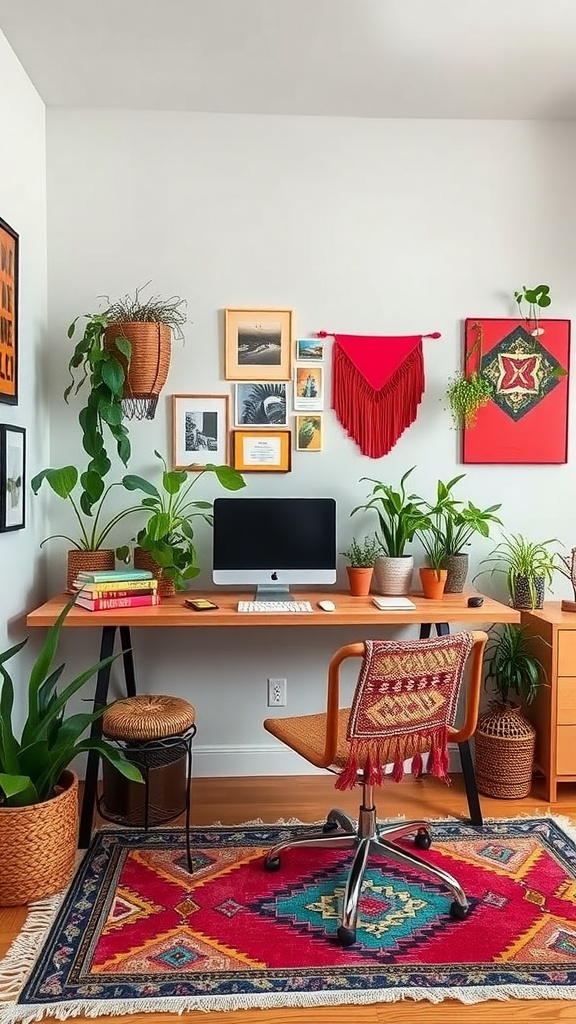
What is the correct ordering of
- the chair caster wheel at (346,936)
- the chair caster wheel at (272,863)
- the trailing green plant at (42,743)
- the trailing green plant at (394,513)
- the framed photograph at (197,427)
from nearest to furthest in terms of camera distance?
the chair caster wheel at (346,936), the trailing green plant at (42,743), the chair caster wheel at (272,863), the trailing green plant at (394,513), the framed photograph at (197,427)

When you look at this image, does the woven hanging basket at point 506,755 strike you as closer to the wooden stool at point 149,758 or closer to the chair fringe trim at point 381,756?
the chair fringe trim at point 381,756

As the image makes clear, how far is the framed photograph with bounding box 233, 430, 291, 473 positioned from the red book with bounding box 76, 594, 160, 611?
2.24 ft

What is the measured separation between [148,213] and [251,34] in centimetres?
82

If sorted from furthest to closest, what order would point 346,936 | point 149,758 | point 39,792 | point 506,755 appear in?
point 506,755
point 149,758
point 39,792
point 346,936

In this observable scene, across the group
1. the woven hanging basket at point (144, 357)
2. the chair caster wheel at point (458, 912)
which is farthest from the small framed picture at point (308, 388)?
the chair caster wheel at point (458, 912)

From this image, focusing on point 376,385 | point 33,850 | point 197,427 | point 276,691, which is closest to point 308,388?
point 376,385

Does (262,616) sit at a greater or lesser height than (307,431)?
lesser

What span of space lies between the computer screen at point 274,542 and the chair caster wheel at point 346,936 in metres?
1.25

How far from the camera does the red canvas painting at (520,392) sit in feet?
11.0

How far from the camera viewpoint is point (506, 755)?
10.0ft

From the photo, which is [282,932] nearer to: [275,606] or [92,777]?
[92,777]

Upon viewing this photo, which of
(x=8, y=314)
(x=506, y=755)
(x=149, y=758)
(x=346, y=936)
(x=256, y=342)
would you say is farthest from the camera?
(x=256, y=342)

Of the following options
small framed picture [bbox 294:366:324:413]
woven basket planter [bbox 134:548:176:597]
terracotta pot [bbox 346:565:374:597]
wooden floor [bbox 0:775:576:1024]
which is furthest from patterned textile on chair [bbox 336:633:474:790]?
small framed picture [bbox 294:366:324:413]

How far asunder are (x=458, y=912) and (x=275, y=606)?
112 cm
